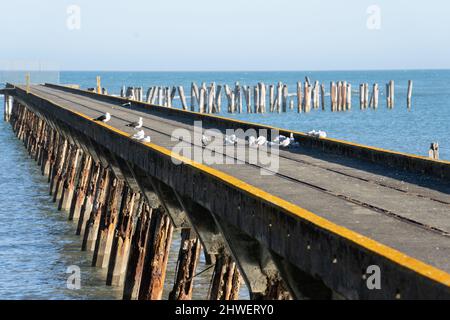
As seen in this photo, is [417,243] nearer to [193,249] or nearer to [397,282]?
[397,282]

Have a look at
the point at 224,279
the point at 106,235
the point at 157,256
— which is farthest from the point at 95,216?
the point at 224,279

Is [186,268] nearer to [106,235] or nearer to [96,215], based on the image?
[106,235]

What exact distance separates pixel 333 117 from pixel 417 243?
312ft

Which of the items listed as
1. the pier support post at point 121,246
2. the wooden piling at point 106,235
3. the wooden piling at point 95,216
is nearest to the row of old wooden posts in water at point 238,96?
the wooden piling at point 95,216

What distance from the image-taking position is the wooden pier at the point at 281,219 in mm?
8828

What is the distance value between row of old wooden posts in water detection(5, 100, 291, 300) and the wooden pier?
0.04m

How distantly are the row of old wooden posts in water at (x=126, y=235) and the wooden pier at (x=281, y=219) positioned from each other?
0.04m

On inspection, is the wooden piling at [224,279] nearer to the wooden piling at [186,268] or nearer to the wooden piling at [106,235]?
the wooden piling at [186,268]

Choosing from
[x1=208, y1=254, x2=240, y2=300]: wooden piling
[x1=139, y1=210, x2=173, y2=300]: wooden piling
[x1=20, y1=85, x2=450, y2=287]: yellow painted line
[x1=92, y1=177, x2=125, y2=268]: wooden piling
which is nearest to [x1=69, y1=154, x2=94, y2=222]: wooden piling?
[x1=92, y1=177, x2=125, y2=268]: wooden piling

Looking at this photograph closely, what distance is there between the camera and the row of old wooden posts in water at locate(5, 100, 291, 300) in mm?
16438

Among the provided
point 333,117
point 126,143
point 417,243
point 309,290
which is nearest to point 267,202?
point 309,290

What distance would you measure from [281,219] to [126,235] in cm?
1432

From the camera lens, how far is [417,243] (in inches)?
393

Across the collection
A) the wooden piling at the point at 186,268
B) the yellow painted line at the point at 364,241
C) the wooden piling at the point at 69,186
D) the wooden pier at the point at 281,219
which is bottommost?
the wooden piling at the point at 69,186
